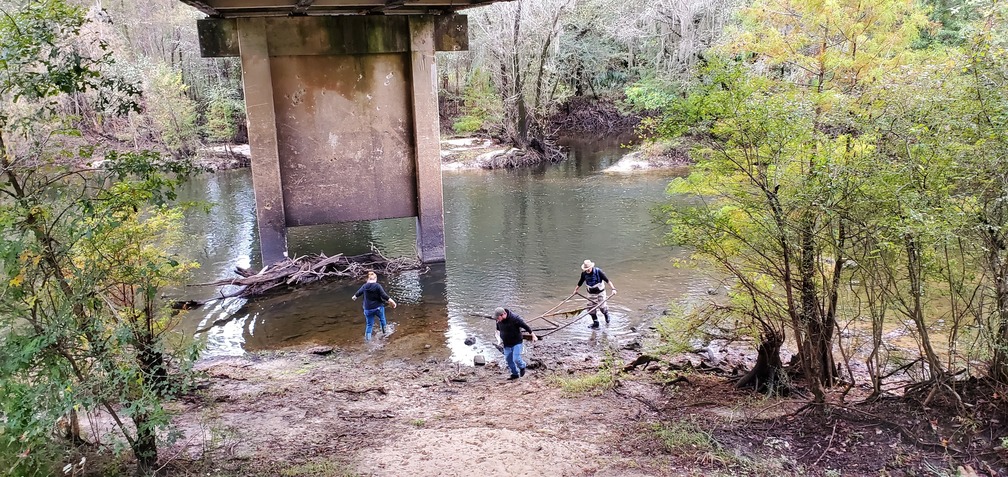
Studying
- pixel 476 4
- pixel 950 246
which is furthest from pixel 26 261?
pixel 476 4

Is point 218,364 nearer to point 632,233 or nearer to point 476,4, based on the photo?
point 476,4

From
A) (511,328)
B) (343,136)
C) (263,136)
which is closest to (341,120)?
(343,136)

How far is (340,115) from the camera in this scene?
49.5 feet

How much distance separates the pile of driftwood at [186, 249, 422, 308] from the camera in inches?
559

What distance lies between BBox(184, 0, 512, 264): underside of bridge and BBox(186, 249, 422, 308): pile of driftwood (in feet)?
1.67

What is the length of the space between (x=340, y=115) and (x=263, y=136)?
1.87 metres

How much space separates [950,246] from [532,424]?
4.77m

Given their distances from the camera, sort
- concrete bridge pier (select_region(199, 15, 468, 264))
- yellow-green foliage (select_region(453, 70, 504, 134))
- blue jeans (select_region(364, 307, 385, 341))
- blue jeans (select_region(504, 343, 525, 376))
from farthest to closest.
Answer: yellow-green foliage (select_region(453, 70, 504, 134)) → concrete bridge pier (select_region(199, 15, 468, 264)) → blue jeans (select_region(364, 307, 385, 341)) → blue jeans (select_region(504, 343, 525, 376))

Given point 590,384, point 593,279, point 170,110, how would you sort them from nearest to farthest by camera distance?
point 590,384, point 593,279, point 170,110

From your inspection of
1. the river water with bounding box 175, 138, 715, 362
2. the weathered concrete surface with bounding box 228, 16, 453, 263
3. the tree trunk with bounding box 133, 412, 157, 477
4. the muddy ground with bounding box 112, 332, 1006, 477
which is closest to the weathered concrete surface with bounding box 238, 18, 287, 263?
the weathered concrete surface with bounding box 228, 16, 453, 263

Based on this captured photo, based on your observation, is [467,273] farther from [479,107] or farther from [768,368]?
[479,107]

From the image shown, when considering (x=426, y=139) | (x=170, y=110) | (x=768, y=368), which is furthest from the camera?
(x=170, y=110)

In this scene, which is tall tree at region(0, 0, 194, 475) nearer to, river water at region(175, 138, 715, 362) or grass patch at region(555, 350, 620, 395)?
river water at region(175, 138, 715, 362)

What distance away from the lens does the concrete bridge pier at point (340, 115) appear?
14164 millimetres
